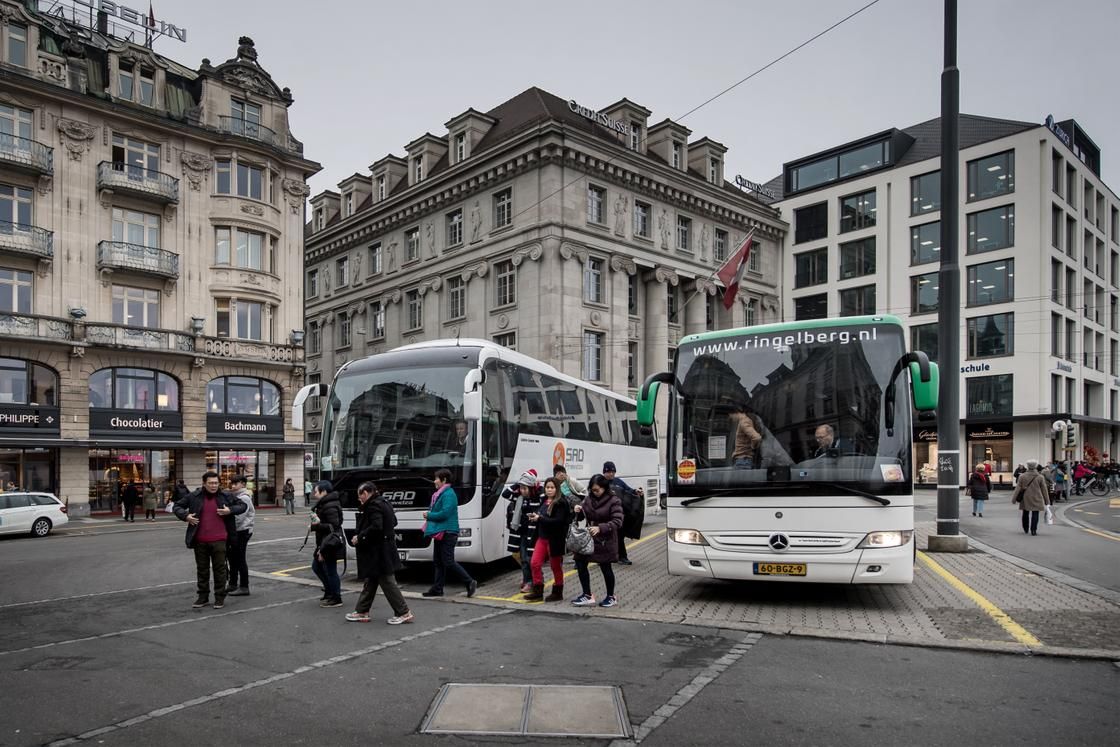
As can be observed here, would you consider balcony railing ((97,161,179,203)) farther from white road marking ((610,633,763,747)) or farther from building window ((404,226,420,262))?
white road marking ((610,633,763,747))

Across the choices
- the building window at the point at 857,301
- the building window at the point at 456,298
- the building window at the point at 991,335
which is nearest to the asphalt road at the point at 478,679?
the building window at the point at 456,298

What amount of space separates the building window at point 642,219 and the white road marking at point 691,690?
37295mm

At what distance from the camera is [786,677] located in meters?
6.70

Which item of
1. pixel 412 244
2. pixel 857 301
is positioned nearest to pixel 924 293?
pixel 857 301

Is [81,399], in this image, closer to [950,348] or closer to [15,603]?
[15,603]

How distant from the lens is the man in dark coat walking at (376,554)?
909cm

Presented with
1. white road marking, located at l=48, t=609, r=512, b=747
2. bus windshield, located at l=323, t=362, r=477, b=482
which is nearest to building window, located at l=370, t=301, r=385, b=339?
bus windshield, located at l=323, t=362, r=477, b=482

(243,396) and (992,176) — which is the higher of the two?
(992,176)

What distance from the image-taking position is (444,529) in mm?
10945

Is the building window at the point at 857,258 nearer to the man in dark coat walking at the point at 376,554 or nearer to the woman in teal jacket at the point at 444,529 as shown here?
the woman in teal jacket at the point at 444,529

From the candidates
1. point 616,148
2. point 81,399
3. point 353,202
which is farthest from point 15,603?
point 353,202

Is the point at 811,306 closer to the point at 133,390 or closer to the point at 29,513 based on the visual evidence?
the point at 133,390

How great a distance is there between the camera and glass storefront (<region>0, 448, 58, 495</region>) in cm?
3084

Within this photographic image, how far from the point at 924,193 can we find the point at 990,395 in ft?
42.0
